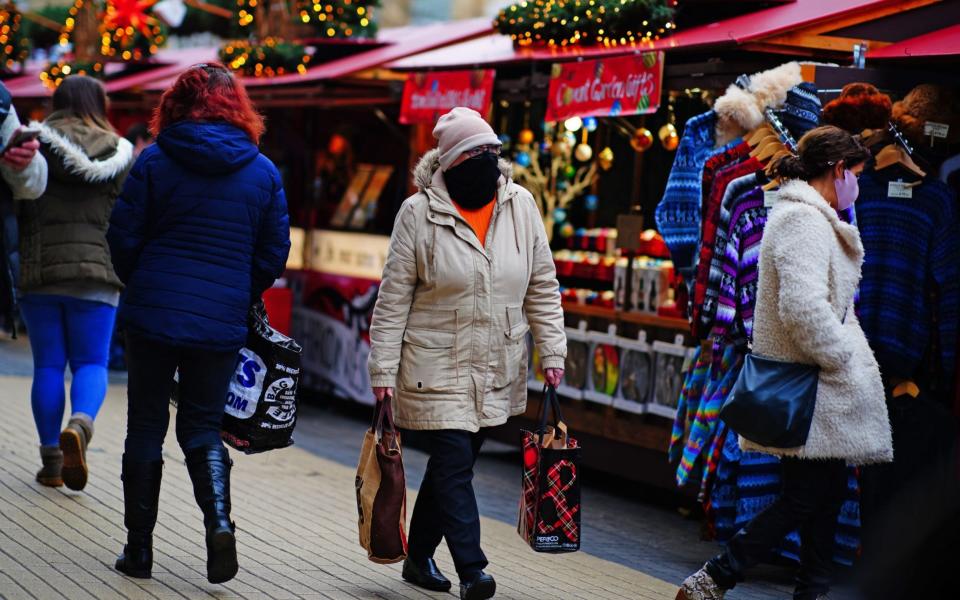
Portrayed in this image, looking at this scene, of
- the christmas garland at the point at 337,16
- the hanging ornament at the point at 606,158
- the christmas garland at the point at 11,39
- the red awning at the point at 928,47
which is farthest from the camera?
the christmas garland at the point at 11,39

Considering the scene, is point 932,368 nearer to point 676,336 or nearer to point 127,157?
point 676,336

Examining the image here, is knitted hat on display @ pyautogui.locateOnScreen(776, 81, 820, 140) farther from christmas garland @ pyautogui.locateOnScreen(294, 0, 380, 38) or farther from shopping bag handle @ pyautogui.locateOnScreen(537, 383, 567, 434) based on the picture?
christmas garland @ pyautogui.locateOnScreen(294, 0, 380, 38)

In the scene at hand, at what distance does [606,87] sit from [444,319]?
3.61m

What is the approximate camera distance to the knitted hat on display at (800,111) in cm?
724

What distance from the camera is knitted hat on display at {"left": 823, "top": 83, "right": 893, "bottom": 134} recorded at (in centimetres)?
702

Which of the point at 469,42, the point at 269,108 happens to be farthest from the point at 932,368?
the point at 269,108

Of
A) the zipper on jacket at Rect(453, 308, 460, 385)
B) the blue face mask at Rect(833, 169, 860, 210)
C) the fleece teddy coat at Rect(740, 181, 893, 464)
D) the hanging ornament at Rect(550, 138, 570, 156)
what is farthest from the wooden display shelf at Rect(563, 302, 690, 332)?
the zipper on jacket at Rect(453, 308, 460, 385)

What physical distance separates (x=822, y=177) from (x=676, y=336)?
121 inches

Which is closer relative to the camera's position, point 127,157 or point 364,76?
point 127,157

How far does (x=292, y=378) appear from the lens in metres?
5.92

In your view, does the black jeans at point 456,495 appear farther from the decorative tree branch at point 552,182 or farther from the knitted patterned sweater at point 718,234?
the decorative tree branch at point 552,182

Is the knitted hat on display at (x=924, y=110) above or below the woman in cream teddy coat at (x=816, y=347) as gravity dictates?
above

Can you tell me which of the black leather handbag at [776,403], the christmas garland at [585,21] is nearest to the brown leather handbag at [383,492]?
the black leather handbag at [776,403]

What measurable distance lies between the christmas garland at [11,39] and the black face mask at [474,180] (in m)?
17.5
